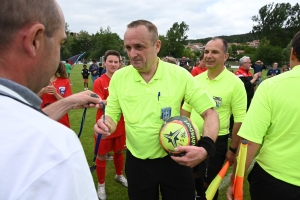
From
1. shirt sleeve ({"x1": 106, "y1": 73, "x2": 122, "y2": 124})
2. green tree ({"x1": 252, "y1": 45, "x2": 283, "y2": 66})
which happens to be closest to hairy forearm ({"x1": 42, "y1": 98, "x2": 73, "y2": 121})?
shirt sleeve ({"x1": 106, "y1": 73, "x2": 122, "y2": 124})

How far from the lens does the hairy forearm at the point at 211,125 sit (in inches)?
82.6

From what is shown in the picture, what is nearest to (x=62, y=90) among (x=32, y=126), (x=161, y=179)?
(x=161, y=179)

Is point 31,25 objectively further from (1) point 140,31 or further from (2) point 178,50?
(2) point 178,50

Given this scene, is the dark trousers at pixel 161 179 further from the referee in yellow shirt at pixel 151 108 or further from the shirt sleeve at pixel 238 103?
the shirt sleeve at pixel 238 103

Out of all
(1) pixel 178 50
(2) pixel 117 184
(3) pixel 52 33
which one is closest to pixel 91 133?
(2) pixel 117 184

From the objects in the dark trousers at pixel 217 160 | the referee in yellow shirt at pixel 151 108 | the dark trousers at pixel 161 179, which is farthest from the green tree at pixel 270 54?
the dark trousers at pixel 161 179

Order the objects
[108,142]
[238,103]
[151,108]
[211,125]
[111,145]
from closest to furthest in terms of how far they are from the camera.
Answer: [211,125] < [151,108] < [238,103] < [108,142] < [111,145]

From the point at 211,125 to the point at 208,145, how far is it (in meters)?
0.26

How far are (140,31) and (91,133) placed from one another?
5.72 meters

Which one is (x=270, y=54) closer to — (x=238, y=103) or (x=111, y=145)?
(x=238, y=103)

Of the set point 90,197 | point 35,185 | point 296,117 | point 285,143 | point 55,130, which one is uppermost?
point 55,130

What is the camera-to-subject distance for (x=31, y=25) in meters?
0.82

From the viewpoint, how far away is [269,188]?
196cm

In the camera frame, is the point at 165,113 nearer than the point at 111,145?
Yes
